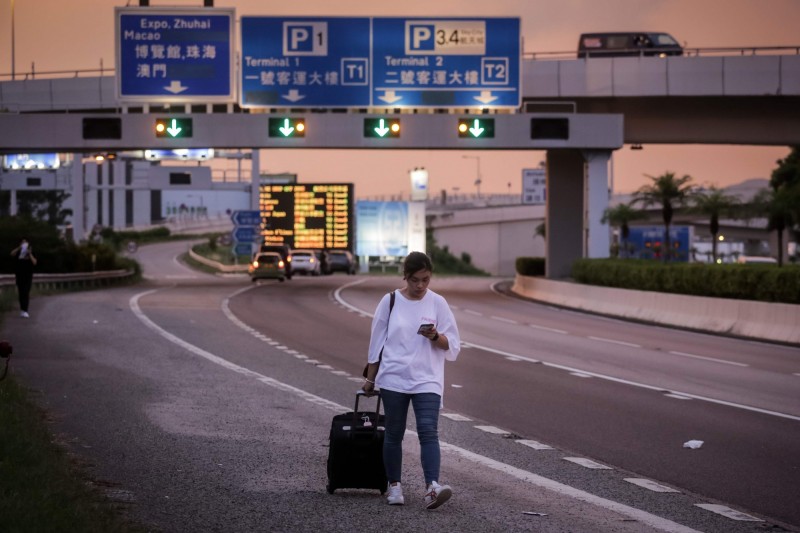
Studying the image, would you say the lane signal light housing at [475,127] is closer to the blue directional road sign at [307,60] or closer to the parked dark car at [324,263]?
the blue directional road sign at [307,60]

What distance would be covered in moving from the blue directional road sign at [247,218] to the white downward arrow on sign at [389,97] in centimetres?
3956

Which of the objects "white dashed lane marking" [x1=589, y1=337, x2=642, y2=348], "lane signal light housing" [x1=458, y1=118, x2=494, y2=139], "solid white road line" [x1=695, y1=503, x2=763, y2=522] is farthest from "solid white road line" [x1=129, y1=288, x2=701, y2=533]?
"lane signal light housing" [x1=458, y1=118, x2=494, y2=139]

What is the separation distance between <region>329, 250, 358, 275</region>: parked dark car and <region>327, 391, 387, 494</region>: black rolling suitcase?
74.9m

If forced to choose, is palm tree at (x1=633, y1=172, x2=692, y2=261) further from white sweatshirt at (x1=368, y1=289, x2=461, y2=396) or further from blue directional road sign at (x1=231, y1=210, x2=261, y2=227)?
white sweatshirt at (x1=368, y1=289, x2=461, y2=396)

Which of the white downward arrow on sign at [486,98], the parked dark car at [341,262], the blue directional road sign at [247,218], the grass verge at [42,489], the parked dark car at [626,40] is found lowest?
the parked dark car at [341,262]

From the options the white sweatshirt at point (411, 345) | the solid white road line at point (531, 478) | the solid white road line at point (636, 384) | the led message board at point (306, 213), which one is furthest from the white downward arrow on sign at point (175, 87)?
the led message board at point (306, 213)

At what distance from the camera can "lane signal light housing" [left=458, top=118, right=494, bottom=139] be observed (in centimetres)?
3944

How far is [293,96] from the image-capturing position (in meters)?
39.8

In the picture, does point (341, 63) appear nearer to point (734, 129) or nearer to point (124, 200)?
point (734, 129)

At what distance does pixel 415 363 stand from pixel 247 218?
70.9m

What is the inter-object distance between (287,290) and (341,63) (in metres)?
11.6

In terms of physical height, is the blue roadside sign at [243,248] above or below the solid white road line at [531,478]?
above

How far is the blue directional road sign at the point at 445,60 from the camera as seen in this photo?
39438 millimetres

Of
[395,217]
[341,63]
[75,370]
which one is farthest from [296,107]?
[395,217]
